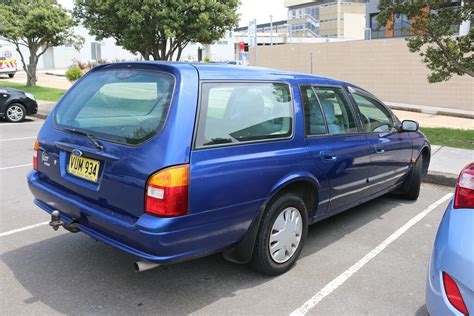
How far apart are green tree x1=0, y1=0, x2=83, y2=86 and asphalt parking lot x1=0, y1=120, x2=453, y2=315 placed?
17567mm

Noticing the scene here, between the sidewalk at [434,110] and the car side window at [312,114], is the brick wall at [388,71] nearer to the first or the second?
the sidewalk at [434,110]

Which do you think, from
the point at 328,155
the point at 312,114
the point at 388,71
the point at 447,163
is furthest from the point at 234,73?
the point at 388,71

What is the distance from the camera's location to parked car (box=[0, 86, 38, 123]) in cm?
1273

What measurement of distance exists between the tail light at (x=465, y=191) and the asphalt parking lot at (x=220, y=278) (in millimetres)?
1105

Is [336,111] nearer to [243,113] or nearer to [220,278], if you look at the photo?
[243,113]

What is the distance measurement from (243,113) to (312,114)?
76 cm

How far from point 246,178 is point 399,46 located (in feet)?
57.9

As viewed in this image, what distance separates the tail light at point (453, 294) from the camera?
2174 mm

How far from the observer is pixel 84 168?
3.33m

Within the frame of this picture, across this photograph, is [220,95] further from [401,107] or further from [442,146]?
[401,107]

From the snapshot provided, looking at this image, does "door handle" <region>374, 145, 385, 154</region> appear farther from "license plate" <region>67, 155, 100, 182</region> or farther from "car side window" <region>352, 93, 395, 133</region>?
"license plate" <region>67, 155, 100, 182</region>

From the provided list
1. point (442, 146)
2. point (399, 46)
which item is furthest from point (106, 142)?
point (399, 46)

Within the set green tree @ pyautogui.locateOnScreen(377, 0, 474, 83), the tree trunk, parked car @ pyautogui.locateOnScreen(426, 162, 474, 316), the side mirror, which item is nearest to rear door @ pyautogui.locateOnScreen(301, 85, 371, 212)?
the side mirror

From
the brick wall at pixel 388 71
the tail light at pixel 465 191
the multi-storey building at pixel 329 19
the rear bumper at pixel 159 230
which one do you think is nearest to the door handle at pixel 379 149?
the rear bumper at pixel 159 230
